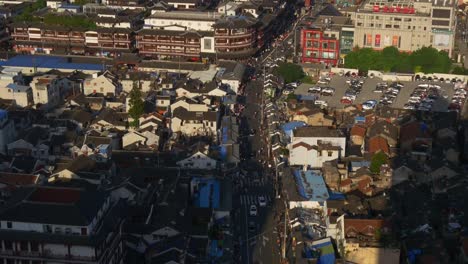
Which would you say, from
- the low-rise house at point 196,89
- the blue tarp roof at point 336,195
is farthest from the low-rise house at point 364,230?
the low-rise house at point 196,89

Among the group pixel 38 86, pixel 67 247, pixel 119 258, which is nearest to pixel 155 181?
pixel 119 258

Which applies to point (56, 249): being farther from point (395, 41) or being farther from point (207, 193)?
point (395, 41)

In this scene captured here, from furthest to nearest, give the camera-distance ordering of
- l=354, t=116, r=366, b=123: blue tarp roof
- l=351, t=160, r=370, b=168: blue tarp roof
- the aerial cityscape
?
l=354, t=116, r=366, b=123: blue tarp roof → l=351, t=160, r=370, b=168: blue tarp roof → the aerial cityscape

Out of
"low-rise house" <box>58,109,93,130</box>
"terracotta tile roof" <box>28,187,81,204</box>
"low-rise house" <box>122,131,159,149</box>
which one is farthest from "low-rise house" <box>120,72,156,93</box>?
"terracotta tile roof" <box>28,187,81,204</box>

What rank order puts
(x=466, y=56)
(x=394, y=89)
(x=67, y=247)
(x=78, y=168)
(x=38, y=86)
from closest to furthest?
(x=67, y=247) → (x=78, y=168) → (x=38, y=86) → (x=394, y=89) → (x=466, y=56)

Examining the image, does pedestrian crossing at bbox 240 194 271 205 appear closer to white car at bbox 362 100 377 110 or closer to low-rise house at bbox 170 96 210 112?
low-rise house at bbox 170 96 210 112

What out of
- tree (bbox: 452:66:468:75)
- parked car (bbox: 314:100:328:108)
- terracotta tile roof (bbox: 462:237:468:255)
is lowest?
terracotta tile roof (bbox: 462:237:468:255)

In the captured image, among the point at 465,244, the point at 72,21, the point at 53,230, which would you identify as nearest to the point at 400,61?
the point at 72,21

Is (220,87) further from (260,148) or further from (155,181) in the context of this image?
(155,181)
